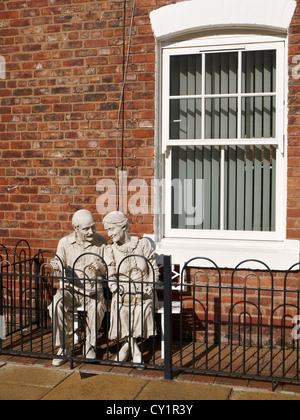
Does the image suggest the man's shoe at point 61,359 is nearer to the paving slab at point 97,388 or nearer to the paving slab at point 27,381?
the paving slab at point 27,381

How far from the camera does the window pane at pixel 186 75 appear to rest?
541cm

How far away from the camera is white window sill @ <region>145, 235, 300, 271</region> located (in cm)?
497

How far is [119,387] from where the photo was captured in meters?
4.02

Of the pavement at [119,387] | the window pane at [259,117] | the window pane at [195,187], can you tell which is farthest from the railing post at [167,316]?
the window pane at [259,117]

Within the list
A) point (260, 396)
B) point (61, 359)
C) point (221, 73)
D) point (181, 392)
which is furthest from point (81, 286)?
point (221, 73)

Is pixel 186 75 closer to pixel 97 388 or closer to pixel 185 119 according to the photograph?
pixel 185 119

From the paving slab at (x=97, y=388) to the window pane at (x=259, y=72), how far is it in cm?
318

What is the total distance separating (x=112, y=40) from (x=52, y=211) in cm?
202

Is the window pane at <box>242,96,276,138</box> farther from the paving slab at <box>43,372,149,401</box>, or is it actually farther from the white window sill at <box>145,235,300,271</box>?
the paving slab at <box>43,372,149,401</box>

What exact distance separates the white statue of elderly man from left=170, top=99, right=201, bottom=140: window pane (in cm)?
144

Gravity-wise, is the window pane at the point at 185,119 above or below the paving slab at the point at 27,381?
above

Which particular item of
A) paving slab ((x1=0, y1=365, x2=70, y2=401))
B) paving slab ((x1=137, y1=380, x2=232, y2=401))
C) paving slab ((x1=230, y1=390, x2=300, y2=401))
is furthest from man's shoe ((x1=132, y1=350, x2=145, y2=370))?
paving slab ((x1=230, y1=390, x2=300, y2=401))

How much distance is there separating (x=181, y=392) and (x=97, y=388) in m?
0.68

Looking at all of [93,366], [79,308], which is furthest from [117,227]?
[93,366]
